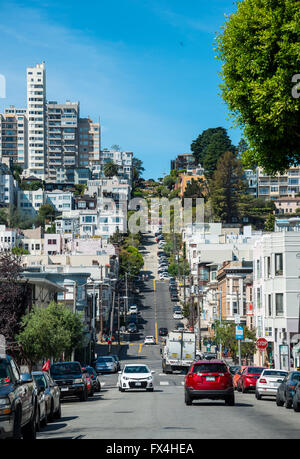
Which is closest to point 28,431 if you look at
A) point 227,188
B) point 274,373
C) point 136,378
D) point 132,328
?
point 274,373

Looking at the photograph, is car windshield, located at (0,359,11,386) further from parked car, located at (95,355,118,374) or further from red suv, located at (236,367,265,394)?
parked car, located at (95,355,118,374)

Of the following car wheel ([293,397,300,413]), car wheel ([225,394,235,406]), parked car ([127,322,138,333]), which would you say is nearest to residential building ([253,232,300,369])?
car wheel ([225,394,235,406])

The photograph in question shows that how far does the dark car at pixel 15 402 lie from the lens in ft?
47.2

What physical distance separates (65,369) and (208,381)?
8.54 m

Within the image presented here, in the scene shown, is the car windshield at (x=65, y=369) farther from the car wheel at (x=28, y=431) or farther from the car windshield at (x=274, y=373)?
the car wheel at (x=28, y=431)

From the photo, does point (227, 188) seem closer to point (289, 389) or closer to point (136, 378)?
point (136, 378)

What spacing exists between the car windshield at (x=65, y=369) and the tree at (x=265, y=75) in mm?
13100

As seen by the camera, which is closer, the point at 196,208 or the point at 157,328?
the point at 157,328

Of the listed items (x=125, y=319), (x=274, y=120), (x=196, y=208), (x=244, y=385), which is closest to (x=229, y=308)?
(x=125, y=319)

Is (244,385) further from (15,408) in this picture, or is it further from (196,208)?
(196,208)

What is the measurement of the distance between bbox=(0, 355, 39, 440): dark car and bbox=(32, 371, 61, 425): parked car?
548 cm

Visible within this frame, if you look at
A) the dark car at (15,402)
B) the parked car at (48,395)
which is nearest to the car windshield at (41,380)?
the parked car at (48,395)

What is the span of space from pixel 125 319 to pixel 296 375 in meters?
96.6
